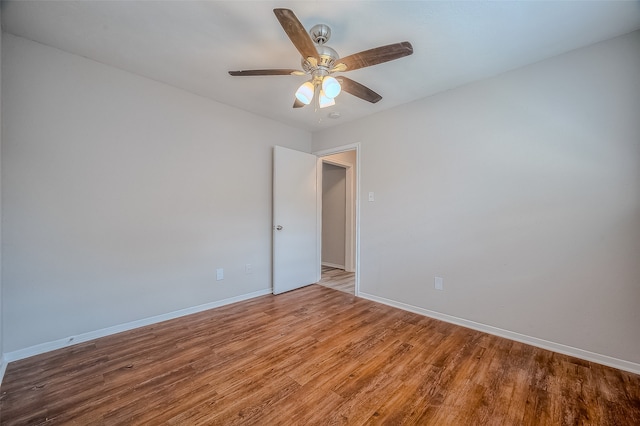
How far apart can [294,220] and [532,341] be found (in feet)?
9.55

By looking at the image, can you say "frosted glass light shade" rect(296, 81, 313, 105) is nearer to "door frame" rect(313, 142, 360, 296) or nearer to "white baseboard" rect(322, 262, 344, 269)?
"door frame" rect(313, 142, 360, 296)

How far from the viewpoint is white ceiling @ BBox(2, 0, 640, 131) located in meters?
1.66

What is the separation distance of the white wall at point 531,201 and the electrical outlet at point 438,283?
0.05 meters

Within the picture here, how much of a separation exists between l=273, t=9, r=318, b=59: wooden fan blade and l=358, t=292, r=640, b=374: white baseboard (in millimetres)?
2755

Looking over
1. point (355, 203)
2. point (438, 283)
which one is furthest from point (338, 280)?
point (438, 283)

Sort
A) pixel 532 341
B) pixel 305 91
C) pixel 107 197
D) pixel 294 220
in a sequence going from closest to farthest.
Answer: pixel 305 91 → pixel 532 341 → pixel 107 197 → pixel 294 220

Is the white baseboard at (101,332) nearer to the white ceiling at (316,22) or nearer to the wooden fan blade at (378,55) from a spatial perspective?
the white ceiling at (316,22)

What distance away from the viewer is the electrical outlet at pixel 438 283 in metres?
2.77

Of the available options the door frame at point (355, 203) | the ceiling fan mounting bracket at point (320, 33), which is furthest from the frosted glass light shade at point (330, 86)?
the door frame at point (355, 203)

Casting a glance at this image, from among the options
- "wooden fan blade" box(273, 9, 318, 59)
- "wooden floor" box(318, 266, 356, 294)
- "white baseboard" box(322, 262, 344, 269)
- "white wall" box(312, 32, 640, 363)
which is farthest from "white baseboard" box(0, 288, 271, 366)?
"wooden fan blade" box(273, 9, 318, 59)

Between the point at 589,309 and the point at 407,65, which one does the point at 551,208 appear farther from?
the point at 407,65

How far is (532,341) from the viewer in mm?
2227

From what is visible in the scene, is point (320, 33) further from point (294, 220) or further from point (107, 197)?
point (294, 220)

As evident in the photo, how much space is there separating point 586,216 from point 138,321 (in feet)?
13.4
